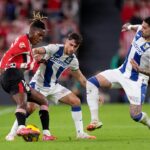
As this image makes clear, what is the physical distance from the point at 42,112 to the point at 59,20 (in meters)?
12.6

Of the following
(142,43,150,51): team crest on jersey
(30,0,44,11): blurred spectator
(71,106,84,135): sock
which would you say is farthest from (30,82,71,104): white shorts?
(30,0,44,11): blurred spectator

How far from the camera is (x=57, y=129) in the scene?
15422 mm

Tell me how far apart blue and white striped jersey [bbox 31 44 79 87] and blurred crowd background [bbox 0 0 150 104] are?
32.0ft

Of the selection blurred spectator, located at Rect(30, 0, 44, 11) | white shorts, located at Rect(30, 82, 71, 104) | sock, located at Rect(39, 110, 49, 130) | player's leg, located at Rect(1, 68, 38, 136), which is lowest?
sock, located at Rect(39, 110, 49, 130)

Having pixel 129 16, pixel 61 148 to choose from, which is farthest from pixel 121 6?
pixel 61 148

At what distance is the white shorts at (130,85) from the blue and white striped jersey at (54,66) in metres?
0.65

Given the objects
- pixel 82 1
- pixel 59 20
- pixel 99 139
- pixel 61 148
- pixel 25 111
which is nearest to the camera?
pixel 61 148

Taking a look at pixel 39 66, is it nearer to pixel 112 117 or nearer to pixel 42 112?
pixel 42 112

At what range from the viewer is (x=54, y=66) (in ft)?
44.0

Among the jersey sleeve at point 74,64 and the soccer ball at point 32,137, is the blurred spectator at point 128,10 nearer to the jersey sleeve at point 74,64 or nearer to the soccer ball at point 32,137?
the jersey sleeve at point 74,64

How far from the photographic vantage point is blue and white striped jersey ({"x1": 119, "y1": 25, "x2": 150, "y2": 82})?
13297 millimetres

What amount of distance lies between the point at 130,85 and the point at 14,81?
2244 mm

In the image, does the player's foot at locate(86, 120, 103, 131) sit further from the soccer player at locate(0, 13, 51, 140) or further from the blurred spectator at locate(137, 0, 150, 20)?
the blurred spectator at locate(137, 0, 150, 20)

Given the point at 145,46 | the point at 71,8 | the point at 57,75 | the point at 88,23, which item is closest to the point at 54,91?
the point at 57,75
